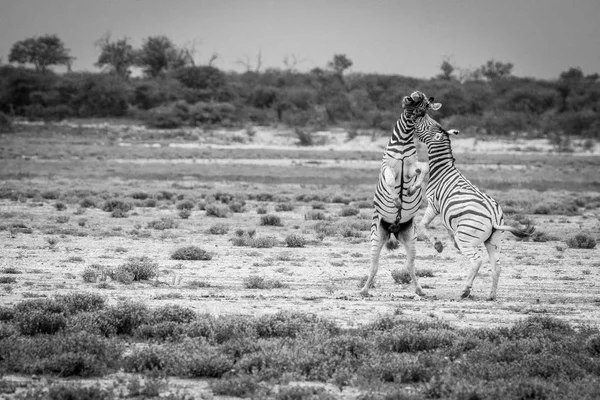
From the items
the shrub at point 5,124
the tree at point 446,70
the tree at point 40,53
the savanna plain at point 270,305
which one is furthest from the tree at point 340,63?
the savanna plain at point 270,305

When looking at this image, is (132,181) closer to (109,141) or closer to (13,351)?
(109,141)

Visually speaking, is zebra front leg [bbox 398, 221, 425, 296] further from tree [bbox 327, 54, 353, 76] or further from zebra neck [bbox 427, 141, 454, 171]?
tree [bbox 327, 54, 353, 76]

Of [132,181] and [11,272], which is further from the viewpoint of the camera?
[132,181]

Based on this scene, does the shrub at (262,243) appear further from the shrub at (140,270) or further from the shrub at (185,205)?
the shrub at (185,205)

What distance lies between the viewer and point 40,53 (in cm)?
11669

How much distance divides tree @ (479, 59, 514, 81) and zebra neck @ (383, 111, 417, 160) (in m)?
119

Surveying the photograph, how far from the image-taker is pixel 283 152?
5872cm

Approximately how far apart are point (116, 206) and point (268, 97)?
2388 inches

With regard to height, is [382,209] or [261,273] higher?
[382,209]

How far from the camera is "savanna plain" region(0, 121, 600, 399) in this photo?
9516 millimetres

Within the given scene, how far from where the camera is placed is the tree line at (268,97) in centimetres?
7556

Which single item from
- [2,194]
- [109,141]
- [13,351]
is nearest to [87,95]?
[109,141]

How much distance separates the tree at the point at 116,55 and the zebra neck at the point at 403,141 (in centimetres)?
10147

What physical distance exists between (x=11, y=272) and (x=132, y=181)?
2423cm
